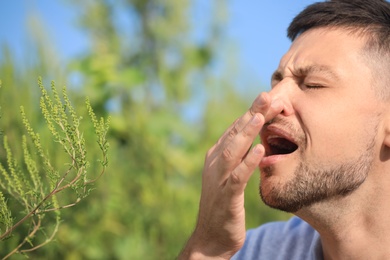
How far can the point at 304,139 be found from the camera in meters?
1.77

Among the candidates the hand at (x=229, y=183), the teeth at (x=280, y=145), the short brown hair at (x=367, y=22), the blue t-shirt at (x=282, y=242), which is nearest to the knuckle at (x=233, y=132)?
the hand at (x=229, y=183)

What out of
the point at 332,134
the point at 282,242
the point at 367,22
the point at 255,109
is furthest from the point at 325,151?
the point at 282,242

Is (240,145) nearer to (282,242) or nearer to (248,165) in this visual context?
(248,165)

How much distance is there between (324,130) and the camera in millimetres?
1760

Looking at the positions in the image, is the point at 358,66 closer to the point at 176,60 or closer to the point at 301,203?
the point at 301,203

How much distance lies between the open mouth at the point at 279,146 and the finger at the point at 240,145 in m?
0.28

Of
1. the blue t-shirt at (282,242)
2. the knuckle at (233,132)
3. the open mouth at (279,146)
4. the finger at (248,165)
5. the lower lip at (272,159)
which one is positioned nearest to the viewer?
the finger at (248,165)

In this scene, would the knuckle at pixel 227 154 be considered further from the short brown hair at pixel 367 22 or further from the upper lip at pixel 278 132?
the short brown hair at pixel 367 22

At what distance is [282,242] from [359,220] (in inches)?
18.1

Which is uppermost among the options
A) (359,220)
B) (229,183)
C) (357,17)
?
(357,17)

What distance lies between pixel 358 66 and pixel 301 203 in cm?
48

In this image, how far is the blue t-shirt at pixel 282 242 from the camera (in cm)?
219

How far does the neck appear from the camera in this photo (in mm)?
1841

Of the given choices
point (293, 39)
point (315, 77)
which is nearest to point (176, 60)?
point (293, 39)
